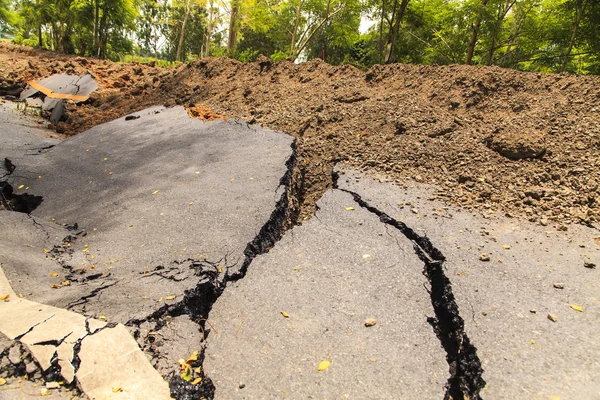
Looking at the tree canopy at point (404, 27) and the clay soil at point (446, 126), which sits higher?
the tree canopy at point (404, 27)

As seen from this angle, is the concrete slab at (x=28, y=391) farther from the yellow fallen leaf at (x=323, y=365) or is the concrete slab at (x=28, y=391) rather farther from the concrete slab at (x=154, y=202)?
the yellow fallen leaf at (x=323, y=365)

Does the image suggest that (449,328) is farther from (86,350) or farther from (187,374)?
(86,350)

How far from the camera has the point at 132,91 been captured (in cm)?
827

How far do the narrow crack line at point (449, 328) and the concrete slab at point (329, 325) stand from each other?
0.05m

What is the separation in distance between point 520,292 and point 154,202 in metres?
3.33

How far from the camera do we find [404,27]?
598 inches

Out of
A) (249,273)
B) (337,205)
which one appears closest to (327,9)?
(337,205)

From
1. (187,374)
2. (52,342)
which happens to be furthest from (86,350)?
(187,374)

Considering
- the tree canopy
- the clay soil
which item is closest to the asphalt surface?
the clay soil

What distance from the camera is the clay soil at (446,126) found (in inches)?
141

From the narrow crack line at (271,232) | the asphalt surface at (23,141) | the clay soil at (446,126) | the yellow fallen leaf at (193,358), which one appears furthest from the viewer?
the asphalt surface at (23,141)

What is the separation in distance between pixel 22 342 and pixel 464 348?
2.39 meters

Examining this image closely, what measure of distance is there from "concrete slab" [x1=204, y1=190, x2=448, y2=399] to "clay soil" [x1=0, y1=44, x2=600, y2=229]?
866mm

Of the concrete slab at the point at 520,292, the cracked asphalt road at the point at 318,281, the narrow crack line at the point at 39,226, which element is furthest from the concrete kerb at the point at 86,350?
the concrete slab at the point at 520,292
